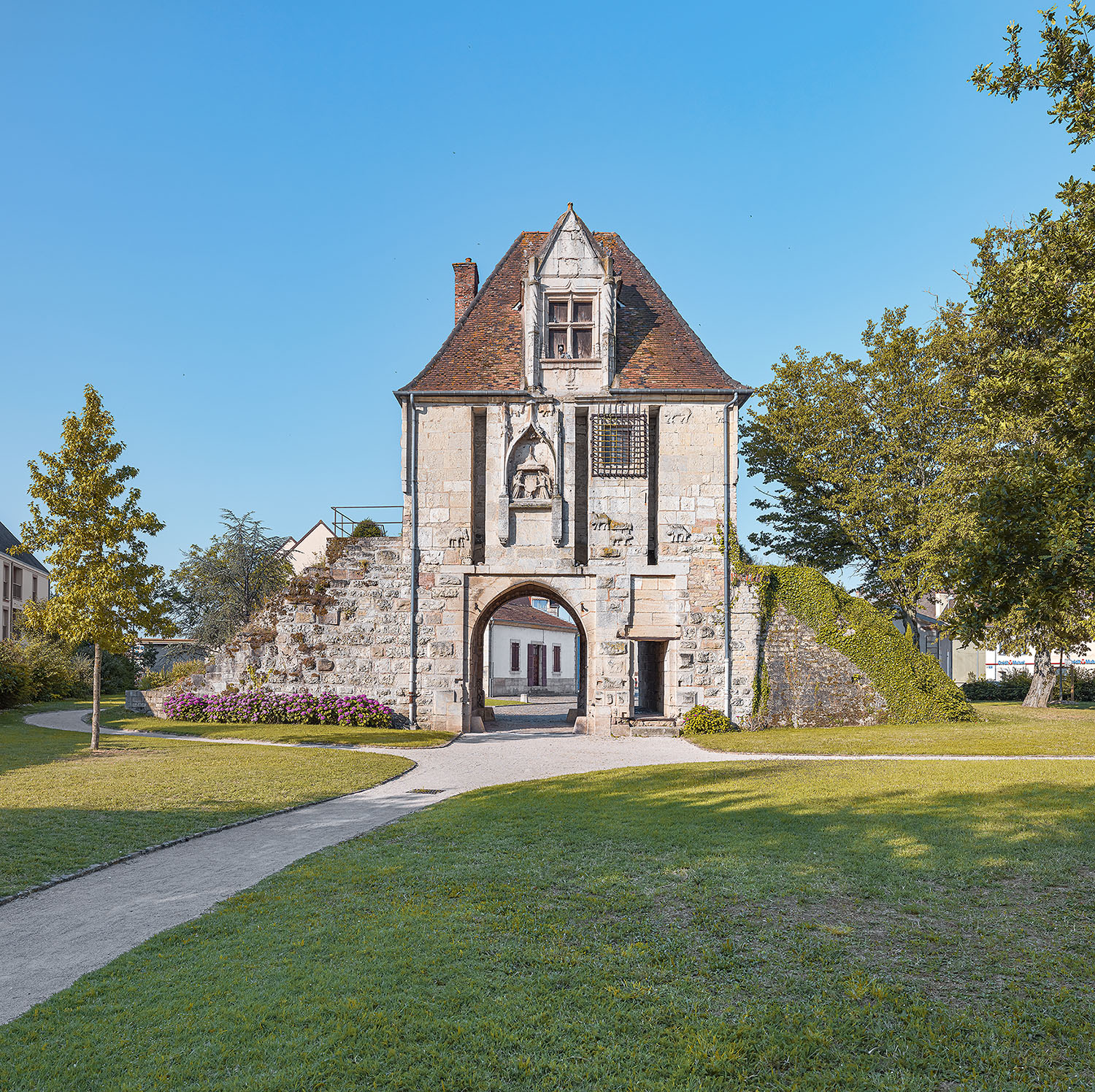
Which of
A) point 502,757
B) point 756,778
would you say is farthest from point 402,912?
point 502,757

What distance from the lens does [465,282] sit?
25.8m

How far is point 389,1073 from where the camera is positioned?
3.44 metres

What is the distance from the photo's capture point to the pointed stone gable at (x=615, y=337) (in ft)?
70.7

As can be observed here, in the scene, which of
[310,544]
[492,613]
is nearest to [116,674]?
[310,544]

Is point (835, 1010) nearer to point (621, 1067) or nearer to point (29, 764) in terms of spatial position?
point (621, 1067)

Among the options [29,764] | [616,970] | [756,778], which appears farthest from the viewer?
[29,764]

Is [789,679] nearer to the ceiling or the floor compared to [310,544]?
nearer to the floor

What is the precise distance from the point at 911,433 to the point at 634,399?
38.2 feet

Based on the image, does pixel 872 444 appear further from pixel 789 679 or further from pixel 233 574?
pixel 233 574

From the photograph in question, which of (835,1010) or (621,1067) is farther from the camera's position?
(835,1010)

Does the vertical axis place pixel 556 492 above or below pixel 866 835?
above

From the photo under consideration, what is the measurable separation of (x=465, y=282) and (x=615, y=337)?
21.7ft

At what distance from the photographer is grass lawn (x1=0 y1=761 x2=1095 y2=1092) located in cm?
352

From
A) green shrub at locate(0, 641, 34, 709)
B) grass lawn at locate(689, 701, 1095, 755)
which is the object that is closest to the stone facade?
grass lawn at locate(689, 701, 1095, 755)
